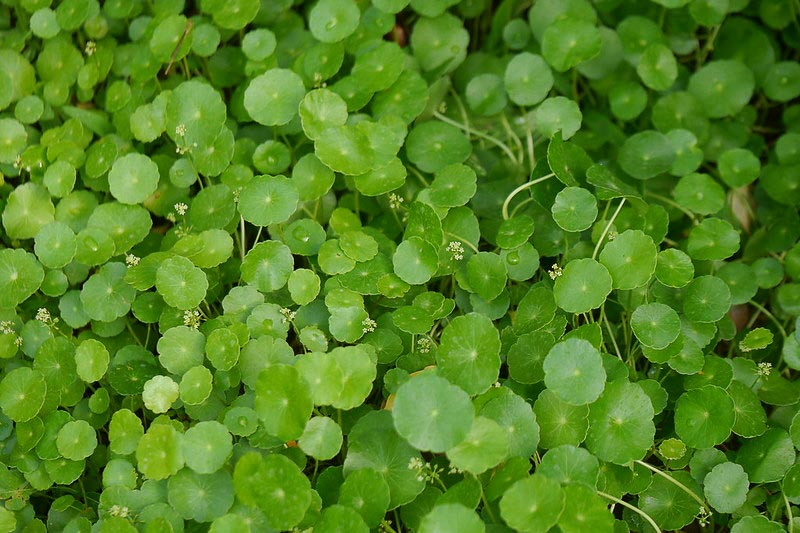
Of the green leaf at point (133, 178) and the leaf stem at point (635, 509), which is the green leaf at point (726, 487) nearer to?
the leaf stem at point (635, 509)

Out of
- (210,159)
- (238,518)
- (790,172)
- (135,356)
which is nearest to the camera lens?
(238,518)

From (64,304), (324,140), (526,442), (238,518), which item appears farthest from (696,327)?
(64,304)

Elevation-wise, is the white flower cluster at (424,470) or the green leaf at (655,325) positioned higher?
the green leaf at (655,325)

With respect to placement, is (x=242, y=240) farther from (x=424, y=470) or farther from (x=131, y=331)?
(x=424, y=470)

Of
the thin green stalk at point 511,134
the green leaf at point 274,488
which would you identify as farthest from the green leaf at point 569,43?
the green leaf at point 274,488

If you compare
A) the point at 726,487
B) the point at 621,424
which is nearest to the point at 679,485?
the point at 726,487

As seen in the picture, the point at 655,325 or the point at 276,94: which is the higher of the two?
the point at 276,94

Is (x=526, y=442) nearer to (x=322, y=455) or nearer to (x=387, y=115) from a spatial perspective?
(x=322, y=455)
